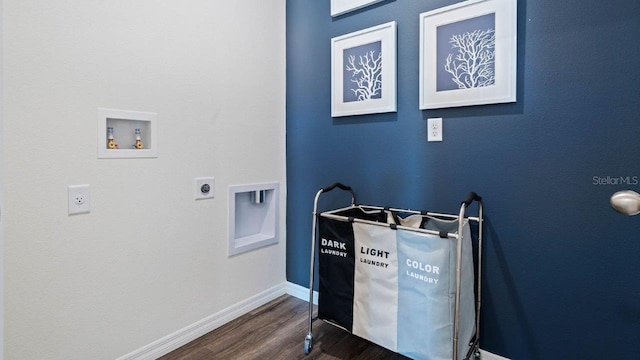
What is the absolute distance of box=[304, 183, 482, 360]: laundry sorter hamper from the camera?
4.72 feet

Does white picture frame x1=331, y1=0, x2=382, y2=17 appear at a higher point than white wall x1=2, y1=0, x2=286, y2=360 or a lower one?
higher

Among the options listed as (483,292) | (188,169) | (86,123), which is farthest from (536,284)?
(86,123)

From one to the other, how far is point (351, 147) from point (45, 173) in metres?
1.60

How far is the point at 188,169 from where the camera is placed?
1.92 meters

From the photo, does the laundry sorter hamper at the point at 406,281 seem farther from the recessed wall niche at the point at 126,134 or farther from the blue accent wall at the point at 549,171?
the recessed wall niche at the point at 126,134

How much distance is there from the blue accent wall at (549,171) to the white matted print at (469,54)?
53 millimetres

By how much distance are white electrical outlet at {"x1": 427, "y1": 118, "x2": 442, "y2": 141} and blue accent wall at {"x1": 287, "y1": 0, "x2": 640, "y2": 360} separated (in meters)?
0.03

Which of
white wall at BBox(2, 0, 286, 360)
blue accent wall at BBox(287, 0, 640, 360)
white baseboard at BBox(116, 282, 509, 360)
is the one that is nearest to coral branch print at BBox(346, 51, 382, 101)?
blue accent wall at BBox(287, 0, 640, 360)

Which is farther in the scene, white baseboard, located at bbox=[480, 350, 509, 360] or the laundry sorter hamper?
white baseboard, located at bbox=[480, 350, 509, 360]

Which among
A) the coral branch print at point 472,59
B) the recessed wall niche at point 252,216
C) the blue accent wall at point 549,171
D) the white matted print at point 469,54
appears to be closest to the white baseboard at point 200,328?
the recessed wall niche at point 252,216

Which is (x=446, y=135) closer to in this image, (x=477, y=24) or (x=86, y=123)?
(x=477, y=24)

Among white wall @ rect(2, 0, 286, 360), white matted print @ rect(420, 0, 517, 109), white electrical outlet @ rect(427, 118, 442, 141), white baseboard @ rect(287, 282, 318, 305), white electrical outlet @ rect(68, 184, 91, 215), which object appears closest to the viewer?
white wall @ rect(2, 0, 286, 360)
